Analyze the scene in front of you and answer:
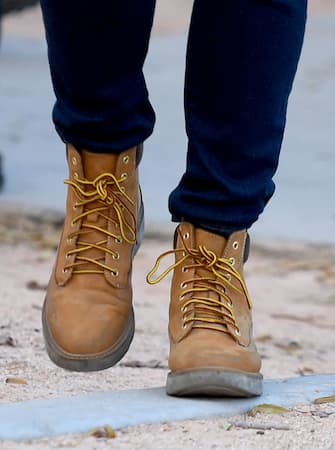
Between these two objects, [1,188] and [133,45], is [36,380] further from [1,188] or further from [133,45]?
[1,188]

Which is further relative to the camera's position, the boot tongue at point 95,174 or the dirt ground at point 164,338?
the boot tongue at point 95,174

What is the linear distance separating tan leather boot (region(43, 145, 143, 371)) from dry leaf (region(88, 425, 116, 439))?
17cm

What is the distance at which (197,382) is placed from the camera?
5.56 feet

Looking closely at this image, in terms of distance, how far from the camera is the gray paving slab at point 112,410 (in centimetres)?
157

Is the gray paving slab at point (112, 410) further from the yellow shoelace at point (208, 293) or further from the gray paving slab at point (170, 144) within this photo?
the gray paving slab at point (170, 144)

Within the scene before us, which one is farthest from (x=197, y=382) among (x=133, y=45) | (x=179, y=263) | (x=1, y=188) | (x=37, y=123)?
(x=37, y=123)

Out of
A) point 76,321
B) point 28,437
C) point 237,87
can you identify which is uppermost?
point 237,87

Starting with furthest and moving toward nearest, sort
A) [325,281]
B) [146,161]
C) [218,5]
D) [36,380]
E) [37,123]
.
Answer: [37,123] < [146,161] < [325,281] < [36,380] < [218,5]

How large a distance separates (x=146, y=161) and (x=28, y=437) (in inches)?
173

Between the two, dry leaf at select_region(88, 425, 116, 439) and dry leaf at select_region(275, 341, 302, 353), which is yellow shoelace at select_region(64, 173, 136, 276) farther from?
dry leaf at select_region(275, 341, 302, 353)

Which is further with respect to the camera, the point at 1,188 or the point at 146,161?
the point at 146,161

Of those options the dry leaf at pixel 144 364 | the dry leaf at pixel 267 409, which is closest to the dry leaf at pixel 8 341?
the dry leaf at pixel 144 364

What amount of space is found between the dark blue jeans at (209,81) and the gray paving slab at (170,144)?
284 centimetres

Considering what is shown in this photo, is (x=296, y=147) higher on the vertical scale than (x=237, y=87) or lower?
higher
